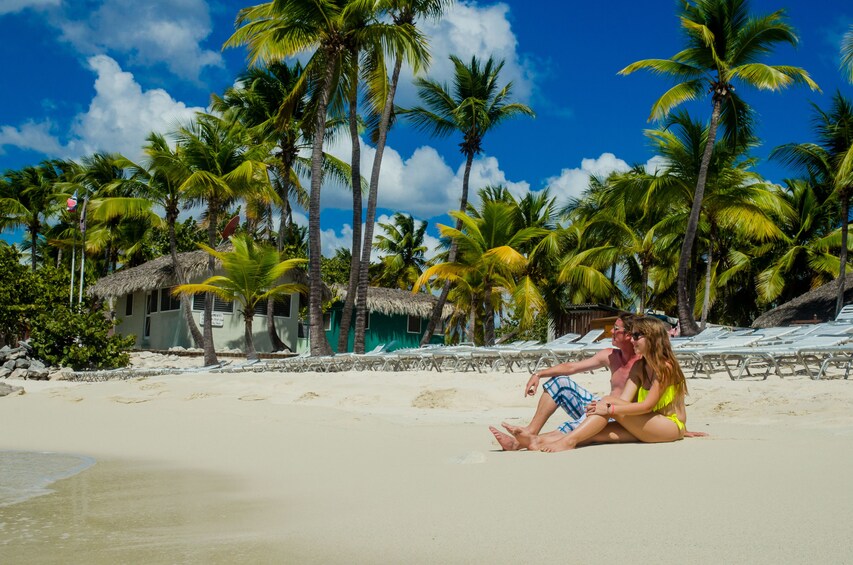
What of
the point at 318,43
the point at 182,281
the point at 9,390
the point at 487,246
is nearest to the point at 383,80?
the point at 318,43

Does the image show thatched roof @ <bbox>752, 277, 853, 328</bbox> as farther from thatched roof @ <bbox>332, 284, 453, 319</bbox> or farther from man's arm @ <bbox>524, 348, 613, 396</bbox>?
man's arm @ <bbox>524, 348, 613, 396</bbox>

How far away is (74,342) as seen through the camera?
19016 millimetres

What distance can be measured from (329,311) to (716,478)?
2372 centimetres

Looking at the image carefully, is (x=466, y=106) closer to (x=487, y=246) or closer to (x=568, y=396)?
(x=487, y=246)

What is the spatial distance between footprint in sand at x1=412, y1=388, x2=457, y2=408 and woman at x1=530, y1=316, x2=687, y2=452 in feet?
13.6

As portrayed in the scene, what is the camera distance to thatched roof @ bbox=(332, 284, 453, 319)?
25.2 metres

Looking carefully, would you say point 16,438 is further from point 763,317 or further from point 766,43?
point 763,317

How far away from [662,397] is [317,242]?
13.1 meters

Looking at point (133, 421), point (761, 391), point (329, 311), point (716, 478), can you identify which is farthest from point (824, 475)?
point (329, 311)

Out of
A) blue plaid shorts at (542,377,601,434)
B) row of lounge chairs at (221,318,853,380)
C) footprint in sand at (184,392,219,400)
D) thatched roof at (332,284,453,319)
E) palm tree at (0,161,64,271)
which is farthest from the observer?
palm tree at (0,161,64,271)

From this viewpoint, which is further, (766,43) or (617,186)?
(617,186)

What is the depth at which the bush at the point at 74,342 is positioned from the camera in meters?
18.6

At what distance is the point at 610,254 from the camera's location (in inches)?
945

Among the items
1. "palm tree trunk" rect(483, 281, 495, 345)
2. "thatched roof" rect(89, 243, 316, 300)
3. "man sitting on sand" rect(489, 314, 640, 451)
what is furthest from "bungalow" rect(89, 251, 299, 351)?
"man sitting on sand" rect(489, 314, 640, 451)
